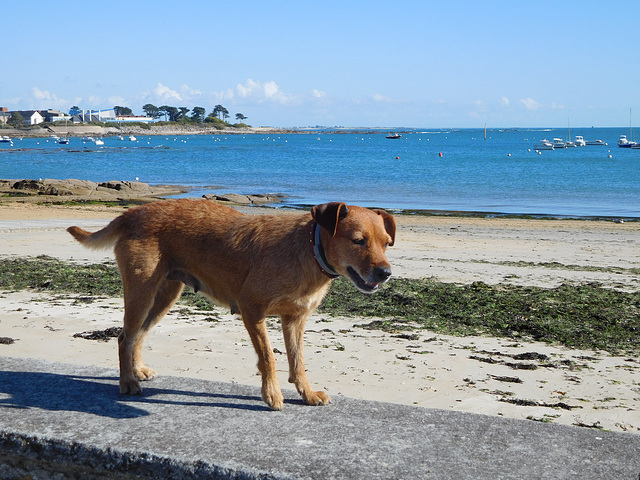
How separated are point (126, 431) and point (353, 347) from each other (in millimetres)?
4221

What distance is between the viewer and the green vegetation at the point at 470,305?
8641 millimetres

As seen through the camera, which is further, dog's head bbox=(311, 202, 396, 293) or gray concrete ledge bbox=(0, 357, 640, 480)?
dog's head bbox=(311, 202, 396, 293)

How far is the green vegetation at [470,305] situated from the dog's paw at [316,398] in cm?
420

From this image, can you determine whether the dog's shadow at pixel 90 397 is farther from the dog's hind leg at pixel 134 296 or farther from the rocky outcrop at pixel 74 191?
the rocky outcrop at pixel 74 191

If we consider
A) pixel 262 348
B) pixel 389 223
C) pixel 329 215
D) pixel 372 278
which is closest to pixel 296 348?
pixel 262 348

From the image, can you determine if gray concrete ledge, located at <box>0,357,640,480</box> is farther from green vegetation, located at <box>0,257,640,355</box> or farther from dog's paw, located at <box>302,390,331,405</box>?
green vegetation, located at <box>0,257,640,355</box>

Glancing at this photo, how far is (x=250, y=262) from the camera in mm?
4688

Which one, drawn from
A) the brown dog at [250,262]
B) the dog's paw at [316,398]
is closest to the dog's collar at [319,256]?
the brown dog at [250,262]

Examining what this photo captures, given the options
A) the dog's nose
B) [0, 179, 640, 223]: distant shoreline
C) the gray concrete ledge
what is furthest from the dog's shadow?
[0, 179, 640, 223]: distant shoreline

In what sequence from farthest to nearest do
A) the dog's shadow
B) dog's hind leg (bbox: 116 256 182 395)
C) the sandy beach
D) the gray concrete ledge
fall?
the sandy beach, dog's hind leg (bbox: 116 256 182 395), the dog's shadow, the gray concrete ledge

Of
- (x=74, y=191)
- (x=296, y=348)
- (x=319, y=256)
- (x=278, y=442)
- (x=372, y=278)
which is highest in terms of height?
(x=319, y=256)

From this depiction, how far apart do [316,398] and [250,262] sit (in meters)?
1.02

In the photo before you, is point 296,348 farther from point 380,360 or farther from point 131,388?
point 380,360

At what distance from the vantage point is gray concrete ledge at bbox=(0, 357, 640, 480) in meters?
3.29
